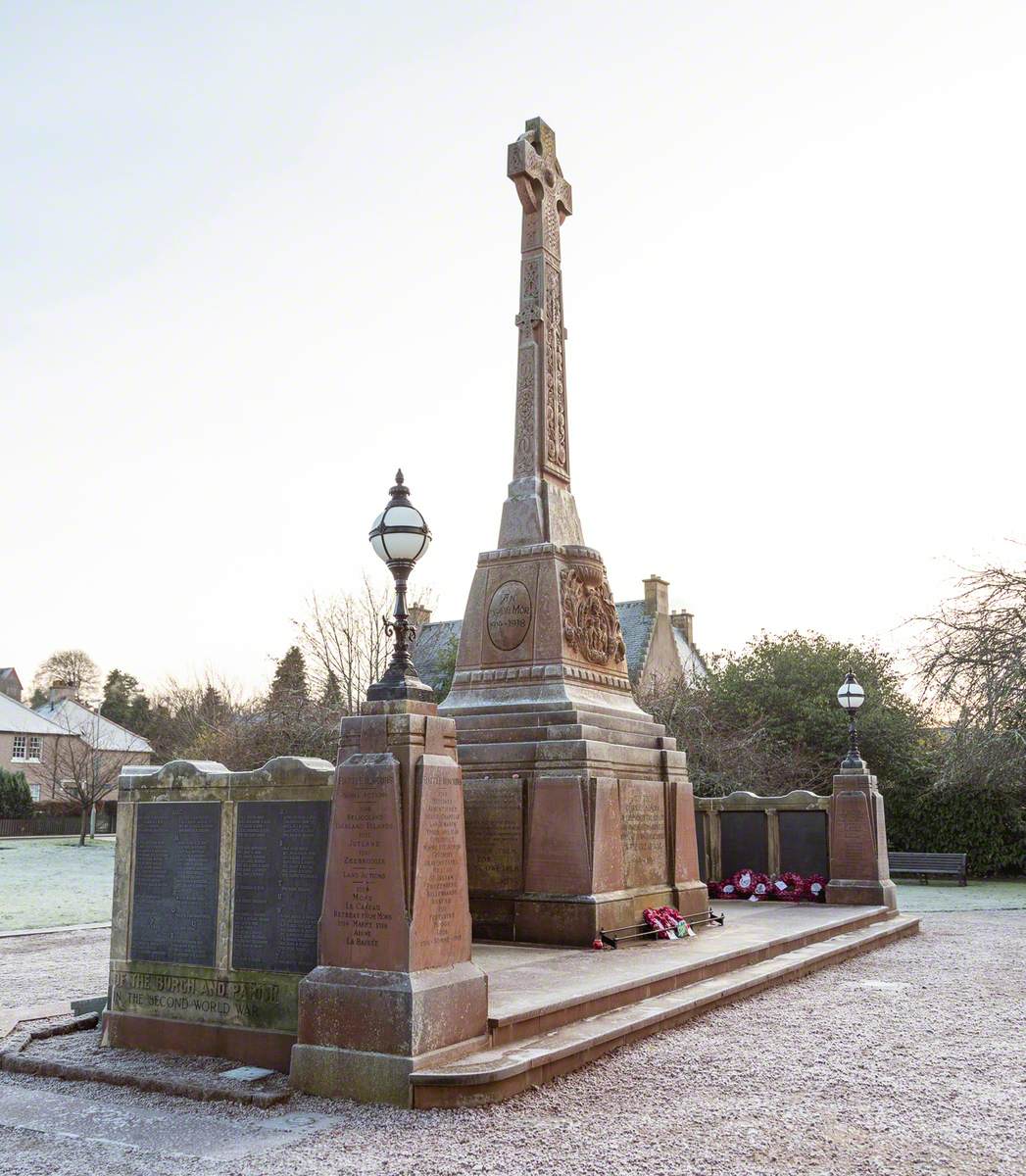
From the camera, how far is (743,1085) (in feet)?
22.0

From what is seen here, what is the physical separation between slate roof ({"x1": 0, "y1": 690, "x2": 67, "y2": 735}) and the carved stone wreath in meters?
48.5

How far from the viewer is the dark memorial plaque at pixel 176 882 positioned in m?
7.54

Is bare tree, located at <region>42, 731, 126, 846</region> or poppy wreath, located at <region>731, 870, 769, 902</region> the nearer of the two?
poppy wreath, located at <region>731, 870, 769, 902</region>

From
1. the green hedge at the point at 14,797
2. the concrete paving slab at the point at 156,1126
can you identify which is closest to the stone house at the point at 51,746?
the green hedge at the point at 14,797

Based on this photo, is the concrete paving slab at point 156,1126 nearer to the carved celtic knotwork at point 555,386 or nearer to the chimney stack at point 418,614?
the carved celtic knotwork at point 555,386

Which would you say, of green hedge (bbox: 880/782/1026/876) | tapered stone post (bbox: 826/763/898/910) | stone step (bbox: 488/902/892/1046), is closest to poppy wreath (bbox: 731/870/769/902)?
tapered stone post (bbox: 826/763/898/910)

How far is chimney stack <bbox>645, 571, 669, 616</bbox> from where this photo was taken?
42844mm

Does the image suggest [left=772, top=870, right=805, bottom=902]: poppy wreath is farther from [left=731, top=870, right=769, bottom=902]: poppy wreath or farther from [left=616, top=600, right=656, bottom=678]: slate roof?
[left=616, top=600, right=656, bottom=678]: slate roof

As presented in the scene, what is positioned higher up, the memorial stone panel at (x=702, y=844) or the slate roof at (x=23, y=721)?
the slate roof at (x=23, y=721)

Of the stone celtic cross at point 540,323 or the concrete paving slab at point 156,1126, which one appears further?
the stone celtic cross at point 540,323

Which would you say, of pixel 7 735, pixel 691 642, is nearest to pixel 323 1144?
pixel 691 642

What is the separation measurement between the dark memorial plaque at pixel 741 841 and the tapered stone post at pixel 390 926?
462 inches

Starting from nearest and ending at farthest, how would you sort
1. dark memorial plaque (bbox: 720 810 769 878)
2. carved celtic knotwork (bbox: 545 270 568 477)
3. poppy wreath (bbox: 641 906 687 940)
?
poppy wreath (bbox: 641 906 687 940) < carved celtic knotwork (bbox: 545 270 568 477) < dark memorial plaque (bbox: 720 810 769 878)

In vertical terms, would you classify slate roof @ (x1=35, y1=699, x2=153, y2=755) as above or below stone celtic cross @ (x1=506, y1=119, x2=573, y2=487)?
below
